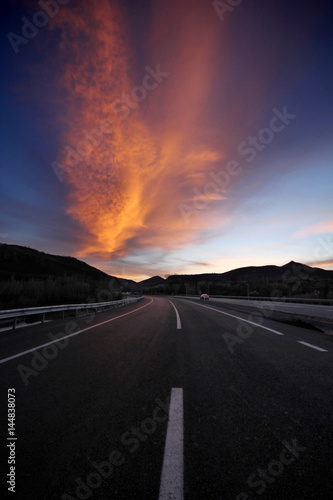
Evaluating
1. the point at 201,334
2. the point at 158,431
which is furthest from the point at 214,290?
the point at 158,431

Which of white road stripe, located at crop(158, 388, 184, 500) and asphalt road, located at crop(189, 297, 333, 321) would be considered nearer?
white road stripe, located at crop(158, 388, 184, 500)

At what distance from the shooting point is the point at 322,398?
311cm

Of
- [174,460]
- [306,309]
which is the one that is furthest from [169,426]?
[306,309]

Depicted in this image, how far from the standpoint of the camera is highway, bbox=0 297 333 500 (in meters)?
1.70

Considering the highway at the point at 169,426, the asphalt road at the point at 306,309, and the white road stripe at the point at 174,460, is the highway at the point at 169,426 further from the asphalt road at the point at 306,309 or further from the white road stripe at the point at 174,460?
the asphalt road at the point at 306,309

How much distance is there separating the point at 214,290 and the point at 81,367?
86.6 m

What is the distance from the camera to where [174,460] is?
191 centimetres

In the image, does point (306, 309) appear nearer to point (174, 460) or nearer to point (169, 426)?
point (169, 426)

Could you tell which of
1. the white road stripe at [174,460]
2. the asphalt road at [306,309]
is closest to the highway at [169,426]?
the white road stripe at [174,460]

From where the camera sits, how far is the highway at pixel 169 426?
1.70m

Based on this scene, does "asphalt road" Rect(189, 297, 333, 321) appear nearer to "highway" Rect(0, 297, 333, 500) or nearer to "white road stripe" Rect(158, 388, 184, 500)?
"highway" Rect(0, 297, 333, 500)

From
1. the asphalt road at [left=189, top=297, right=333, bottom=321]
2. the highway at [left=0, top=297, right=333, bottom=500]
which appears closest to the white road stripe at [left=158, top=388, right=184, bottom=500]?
the highway at [left=0, top=297, right=333, bottom=500]

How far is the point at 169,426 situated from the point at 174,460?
508mm

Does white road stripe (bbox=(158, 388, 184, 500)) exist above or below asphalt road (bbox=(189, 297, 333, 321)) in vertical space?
below
